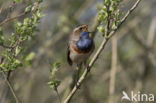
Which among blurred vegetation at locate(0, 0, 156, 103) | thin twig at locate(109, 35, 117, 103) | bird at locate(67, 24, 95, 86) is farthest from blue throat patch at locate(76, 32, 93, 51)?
blurred vegetation at locate(0, 0, 156, 103)

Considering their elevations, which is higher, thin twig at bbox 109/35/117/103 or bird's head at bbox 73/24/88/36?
bird's head at bbox 73/24/88/36

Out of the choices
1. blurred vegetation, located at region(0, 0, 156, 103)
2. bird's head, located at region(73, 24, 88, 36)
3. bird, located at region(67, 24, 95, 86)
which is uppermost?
bird's head, located at region(73, 24, 88, 36)

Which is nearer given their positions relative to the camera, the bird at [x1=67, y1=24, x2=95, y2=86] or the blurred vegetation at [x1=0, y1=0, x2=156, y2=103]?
the bird at [x1=67, y1=24, x2=95, y2=86]

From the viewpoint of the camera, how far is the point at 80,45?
5.52m

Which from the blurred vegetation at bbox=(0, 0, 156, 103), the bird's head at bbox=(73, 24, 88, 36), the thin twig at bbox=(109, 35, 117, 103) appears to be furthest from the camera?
the blurred vegetation at bbox=(0, 0, 156, 103)

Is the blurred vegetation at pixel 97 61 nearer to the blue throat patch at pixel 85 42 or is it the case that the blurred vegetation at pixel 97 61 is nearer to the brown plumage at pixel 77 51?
the brown plumage at pixel 77 51

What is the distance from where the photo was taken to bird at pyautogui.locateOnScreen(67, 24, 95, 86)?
213 inches

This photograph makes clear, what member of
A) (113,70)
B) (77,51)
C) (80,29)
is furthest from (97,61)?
(80,29)

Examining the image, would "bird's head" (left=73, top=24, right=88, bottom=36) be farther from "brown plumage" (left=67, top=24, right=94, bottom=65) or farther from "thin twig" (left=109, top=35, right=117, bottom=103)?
"thin twig" (left=109, top=35, right=117, bottom=103)

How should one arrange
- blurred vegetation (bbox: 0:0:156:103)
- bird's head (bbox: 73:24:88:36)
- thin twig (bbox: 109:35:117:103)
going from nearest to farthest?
bird's head (bbox: 73:24:88:36) → thin twig (bbox: 109:35:117:103) → blurred vegetation (bbox: 0:0:156:103)

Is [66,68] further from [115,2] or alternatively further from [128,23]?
[115,2]

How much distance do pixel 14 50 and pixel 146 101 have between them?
15.0 ft

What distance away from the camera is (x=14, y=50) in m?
3.95

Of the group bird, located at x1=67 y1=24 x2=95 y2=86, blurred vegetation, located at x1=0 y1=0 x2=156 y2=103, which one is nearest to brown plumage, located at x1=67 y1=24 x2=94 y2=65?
bird, located at x1=67 y1=24 x2=95 y2=86
